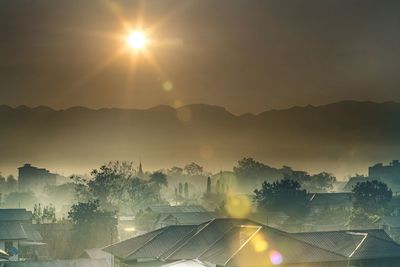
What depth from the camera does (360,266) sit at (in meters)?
66.5

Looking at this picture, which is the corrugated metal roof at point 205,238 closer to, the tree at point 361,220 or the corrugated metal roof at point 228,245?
the corrugated metal roof at point 228,245

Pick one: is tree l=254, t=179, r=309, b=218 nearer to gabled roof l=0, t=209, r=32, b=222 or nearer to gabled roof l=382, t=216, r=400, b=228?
gabled roof l=382, t=216, r=400, b=228

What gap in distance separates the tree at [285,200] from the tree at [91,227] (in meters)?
36.7

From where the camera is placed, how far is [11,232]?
9294cm

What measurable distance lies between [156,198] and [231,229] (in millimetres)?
115717

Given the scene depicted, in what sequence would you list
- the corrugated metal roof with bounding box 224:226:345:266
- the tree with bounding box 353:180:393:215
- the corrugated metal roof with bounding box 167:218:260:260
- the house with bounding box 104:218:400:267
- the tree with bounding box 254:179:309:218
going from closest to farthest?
the corrugated metal roof with bounding box 224:226:345:266
the house with bounding box 104:218:400:267
the corrugated metal roof with bounding box 167:218:260:260
the tree with bounding box 353:180:393:215
the tree with bounding box 254:179:309:218

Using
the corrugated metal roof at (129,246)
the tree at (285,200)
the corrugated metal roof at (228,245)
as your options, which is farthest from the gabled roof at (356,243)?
the tree at (285,200)

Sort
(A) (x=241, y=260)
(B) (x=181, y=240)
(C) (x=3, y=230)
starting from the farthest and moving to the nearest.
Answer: (C) (x=3, y=230)
(B) (x=181, y=240)
(A) (x=241, y=260)

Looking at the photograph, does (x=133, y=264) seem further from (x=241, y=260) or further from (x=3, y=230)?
(x=3, y=230)

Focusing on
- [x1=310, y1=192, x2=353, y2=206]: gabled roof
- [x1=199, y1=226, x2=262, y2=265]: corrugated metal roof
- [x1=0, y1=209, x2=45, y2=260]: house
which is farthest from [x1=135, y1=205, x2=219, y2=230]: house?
[x1=199, y1=226, x2=262, y2=265]: corrugated metal roof

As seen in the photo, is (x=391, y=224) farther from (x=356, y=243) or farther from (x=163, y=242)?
(x=163, y=242)

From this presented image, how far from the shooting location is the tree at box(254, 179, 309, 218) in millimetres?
129625

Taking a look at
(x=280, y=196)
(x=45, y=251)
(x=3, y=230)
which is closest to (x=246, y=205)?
(x=280, y=196)

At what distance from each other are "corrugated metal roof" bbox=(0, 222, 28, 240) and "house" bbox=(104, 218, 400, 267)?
23464mm
